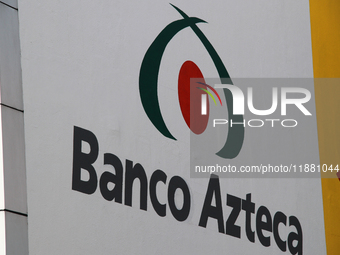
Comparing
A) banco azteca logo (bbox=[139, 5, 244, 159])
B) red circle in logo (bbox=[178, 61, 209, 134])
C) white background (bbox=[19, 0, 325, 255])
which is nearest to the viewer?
white background (bbox=[19, 0, 325, 255])

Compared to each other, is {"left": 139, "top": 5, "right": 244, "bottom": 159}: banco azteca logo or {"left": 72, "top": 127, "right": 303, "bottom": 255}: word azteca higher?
{"left": 139, "top": 5, "right": 244, "bottom": 159}: banco azteca logo

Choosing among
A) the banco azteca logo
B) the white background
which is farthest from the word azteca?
the banco azteca logo

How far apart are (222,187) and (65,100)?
195 cm

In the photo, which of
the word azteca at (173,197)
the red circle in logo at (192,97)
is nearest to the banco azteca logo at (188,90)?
the red circle in logo at (192,97)

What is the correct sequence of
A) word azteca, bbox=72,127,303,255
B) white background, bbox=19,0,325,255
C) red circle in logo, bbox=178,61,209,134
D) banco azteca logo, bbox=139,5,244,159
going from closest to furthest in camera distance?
white background, bbox=19,0,325,255 → word azteca, bbox=72,127,303,255 → banco azteca logo, bbox=139,5,244,159 → red circle in logo, bbox=178,61,209,134

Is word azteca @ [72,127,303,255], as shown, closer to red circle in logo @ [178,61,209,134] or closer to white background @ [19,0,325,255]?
white background @ [19,0,325,255]

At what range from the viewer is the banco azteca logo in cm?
410

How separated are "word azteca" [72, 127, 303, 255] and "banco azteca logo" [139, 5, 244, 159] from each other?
41cm

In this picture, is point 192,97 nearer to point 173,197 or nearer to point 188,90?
point 188,90

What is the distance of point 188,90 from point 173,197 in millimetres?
964

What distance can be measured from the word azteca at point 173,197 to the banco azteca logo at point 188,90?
41 cm

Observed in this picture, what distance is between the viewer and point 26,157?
3.03 m

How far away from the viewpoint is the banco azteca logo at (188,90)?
13.5ft

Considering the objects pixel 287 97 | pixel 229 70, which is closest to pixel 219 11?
pixel 229 70
